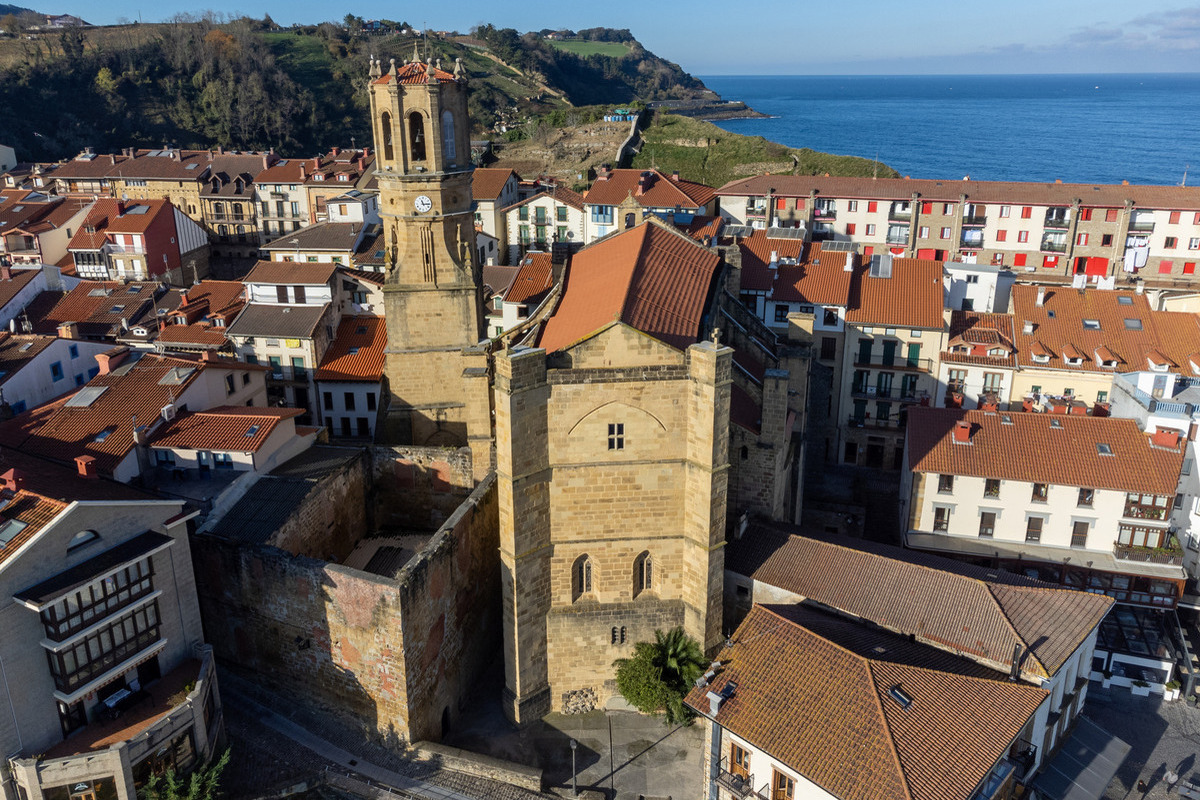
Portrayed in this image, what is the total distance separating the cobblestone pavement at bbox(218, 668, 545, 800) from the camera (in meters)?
24.5

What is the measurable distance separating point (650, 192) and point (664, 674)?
54054mm

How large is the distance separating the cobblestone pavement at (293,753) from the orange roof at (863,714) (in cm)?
675

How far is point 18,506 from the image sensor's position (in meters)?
22.4

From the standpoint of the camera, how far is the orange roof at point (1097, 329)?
44281 mm

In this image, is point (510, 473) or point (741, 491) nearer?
point (510, 473)

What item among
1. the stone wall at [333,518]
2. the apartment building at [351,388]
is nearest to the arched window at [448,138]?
the stone wall at [333,518]

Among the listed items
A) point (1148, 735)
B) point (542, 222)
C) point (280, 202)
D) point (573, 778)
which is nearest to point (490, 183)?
point (542, 222)

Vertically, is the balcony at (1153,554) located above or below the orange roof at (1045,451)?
below

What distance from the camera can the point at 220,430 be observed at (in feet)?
108

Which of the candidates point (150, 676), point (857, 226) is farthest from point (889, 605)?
point (857, 226)

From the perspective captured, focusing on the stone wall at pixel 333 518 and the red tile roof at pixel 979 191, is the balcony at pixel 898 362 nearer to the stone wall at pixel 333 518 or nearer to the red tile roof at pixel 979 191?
the stone wall at pixel 333 518

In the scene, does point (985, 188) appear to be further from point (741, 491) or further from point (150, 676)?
point (150, 676)

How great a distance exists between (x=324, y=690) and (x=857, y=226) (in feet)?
203

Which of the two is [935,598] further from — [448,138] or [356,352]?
[356,352]
